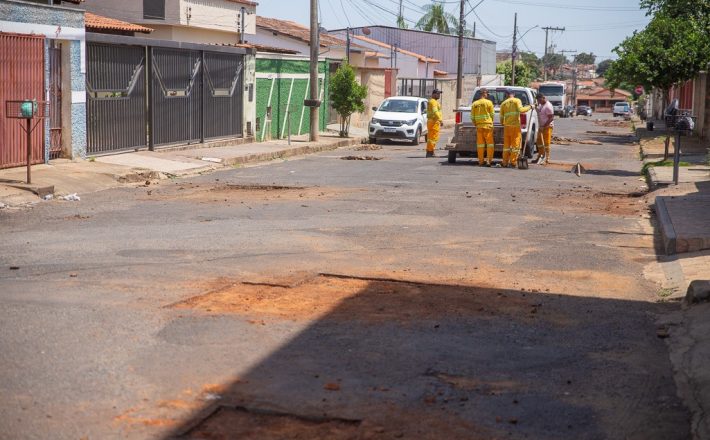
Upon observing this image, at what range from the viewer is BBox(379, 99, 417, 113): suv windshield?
116ft

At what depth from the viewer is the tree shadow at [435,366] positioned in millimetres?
5504

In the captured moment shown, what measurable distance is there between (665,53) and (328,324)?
34.6m

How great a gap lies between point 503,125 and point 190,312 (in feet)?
54.1

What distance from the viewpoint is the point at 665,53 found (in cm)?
3909

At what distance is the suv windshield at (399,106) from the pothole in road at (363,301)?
26348 millimetres

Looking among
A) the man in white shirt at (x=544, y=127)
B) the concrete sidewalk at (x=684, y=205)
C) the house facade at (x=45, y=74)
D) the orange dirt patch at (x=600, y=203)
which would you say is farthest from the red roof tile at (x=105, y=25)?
the orange dirt patch at (x=600, y=203)

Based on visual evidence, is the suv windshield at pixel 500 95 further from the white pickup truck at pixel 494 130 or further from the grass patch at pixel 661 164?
the grass patch at pixel 661 164

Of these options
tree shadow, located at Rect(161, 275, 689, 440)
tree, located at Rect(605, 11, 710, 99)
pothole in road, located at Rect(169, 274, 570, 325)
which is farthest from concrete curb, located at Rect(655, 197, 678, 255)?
tree, located at Rect(605, 11, 710, 99)

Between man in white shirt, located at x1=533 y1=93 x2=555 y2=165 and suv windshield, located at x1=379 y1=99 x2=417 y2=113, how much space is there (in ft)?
31.2

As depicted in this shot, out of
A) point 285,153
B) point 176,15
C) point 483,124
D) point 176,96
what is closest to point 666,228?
point 483,124

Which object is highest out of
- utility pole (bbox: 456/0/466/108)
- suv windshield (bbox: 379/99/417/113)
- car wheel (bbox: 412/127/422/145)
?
utility pole (bbox: 456/0/466/108)

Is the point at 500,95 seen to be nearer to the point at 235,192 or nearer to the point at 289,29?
the point at 235,192

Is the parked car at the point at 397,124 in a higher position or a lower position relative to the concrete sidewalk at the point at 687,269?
higher

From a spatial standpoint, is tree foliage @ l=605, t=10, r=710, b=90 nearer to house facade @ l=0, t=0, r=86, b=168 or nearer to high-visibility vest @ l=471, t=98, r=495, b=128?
high-visibility vest @ l=471, t=98, r=495, b=128
